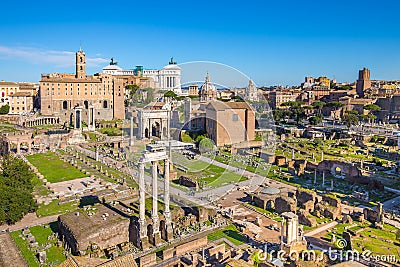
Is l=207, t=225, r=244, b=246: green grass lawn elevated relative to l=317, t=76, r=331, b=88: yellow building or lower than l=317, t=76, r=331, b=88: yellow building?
lower

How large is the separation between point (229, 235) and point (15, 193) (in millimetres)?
13534

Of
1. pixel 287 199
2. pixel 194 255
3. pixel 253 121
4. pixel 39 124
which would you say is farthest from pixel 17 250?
pixel 39 124

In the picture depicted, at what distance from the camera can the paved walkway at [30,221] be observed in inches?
848

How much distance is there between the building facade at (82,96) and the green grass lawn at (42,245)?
43.9m

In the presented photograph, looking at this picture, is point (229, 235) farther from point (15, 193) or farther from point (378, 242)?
point (15, 193)

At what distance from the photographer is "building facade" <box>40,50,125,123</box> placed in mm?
64688

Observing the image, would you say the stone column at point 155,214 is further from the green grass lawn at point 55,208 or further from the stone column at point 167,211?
the green grass lawn at point 55,208

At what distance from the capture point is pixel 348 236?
65.0 feet

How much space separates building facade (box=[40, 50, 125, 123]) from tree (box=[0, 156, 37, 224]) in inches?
1528

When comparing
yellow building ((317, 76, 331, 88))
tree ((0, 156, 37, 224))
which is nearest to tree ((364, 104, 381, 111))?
yellow building ((317, 76, 331, 88))

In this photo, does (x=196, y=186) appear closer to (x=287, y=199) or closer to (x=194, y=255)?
(x=287, y=199)

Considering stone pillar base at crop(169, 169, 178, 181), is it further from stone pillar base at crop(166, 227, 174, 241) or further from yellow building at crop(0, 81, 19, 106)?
yellow building at crop(0, 81, 19, 106)

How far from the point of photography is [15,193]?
22.2m

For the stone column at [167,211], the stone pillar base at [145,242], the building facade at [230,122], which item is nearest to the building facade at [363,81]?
the building facade at [230,122]
